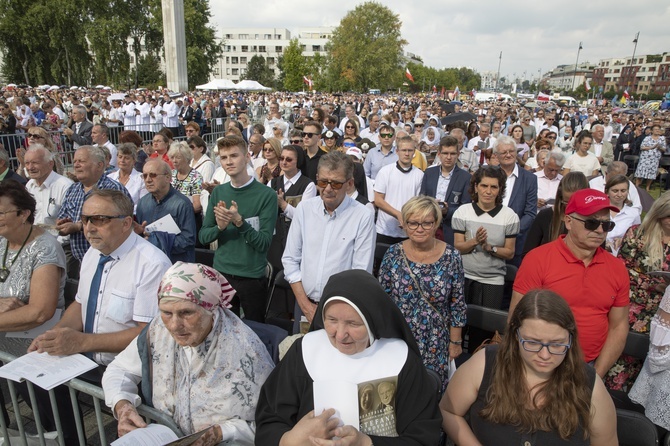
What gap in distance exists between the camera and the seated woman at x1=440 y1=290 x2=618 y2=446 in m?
1.95

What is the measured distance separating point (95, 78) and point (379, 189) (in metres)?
70.4

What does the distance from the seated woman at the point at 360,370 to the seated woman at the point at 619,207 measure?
11.3ft

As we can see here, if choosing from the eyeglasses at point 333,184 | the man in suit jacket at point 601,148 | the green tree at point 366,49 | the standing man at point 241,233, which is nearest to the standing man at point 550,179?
the eyeglasses at point 333,184

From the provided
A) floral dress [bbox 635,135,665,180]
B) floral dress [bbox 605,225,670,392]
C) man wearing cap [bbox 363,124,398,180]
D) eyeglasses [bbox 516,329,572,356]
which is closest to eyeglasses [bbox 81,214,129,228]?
eyeglasses [bbox 516,329,572,356]

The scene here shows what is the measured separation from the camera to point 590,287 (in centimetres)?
266

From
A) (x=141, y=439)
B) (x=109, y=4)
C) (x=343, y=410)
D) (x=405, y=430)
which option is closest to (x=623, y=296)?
(x=405, y=430)

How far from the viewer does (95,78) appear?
206ft

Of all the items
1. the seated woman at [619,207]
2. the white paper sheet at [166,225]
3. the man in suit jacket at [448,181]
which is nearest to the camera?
the white paper sheet at [166,225]

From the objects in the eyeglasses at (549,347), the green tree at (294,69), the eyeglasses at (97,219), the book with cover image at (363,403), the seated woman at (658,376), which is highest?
the green tree at (294,69)

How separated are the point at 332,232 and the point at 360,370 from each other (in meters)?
1.58

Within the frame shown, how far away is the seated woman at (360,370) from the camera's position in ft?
5.94

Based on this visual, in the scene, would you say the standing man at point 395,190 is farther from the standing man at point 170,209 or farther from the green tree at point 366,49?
the green tree at point 366,49

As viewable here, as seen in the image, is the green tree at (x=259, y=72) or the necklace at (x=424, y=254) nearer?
the necklace at (x=424, y=254)

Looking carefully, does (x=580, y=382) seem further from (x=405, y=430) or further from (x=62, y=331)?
(x=62, y=331)
